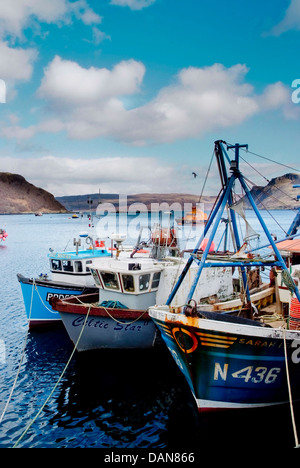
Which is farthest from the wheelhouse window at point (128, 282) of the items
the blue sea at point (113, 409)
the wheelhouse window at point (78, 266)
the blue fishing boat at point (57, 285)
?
the wheelhouse window at point (78, 266)

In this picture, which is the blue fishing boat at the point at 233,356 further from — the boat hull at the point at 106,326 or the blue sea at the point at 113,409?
the boat hull at the point at 106,326

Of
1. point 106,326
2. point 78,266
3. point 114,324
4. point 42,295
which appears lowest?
point 106,326

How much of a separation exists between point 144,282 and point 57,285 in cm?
719

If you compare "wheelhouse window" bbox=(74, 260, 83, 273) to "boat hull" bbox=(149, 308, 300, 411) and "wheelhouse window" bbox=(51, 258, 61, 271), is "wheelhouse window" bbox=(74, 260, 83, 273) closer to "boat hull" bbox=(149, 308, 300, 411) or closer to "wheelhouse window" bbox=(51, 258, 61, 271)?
"wheelhouse window" bbox=(51, 258, 61, 271)

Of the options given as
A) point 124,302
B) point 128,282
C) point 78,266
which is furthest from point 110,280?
point 78,266

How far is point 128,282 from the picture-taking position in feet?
59.4

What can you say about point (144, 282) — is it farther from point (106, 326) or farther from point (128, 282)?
point (106, 326)

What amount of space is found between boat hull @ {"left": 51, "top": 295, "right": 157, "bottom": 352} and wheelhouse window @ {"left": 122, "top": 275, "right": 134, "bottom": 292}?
132 cm

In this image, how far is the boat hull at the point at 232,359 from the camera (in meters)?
11.3

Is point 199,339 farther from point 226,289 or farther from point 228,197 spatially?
point 226,289

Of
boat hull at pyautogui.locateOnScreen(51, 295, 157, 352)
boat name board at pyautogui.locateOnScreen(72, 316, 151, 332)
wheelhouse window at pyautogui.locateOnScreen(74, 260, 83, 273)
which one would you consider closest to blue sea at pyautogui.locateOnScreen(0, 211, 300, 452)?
boat hull at pyautogui.locateOnScreen(51, 295, 157, 352)

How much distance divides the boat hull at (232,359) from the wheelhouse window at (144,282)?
5.26 metres
